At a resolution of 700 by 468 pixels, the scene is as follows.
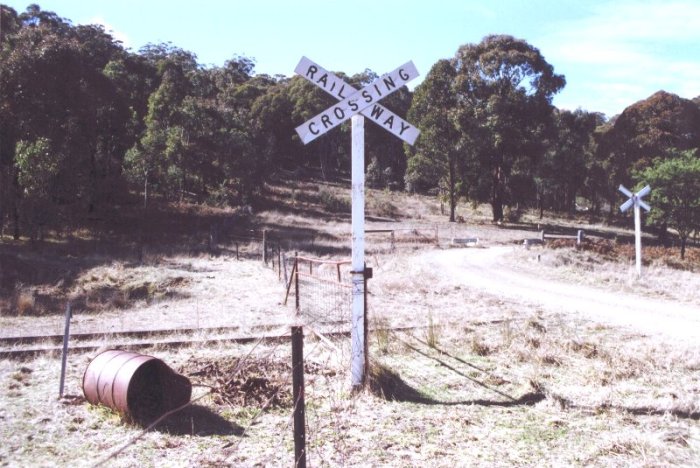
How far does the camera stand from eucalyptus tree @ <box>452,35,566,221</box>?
38.4 metres

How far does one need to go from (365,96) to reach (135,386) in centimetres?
379

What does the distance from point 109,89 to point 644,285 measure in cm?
2823

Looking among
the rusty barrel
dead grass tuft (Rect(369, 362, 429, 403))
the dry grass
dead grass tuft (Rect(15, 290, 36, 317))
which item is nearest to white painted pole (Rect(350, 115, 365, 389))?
dead grass tuft (Rect(369, 362, 429, 403))

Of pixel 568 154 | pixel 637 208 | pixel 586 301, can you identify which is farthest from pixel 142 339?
pixel 568 154

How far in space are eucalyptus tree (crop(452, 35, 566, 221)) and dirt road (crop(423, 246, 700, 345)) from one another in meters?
19.4

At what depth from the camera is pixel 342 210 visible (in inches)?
1766

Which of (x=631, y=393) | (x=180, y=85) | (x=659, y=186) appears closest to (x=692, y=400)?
(x=631, y=393)

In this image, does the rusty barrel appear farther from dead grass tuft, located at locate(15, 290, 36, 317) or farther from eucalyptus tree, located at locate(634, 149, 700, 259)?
eucalyptus tree, located at locate(634, 149, 700, 259)

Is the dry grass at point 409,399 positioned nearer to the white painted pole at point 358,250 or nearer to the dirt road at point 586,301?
the white painted pole at point 358,250

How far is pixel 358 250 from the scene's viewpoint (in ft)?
20.6

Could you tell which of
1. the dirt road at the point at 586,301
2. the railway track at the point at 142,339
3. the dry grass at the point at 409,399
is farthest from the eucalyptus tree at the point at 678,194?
the railway track at the point at 142,339

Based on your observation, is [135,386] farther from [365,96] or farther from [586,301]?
[586,301]

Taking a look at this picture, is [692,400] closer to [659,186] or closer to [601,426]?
[601,426]

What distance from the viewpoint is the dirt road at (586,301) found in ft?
34.0
